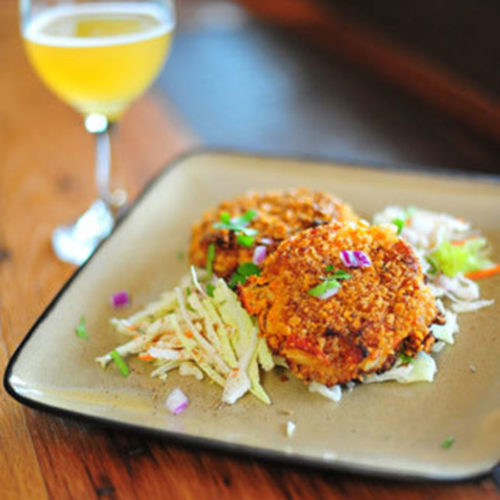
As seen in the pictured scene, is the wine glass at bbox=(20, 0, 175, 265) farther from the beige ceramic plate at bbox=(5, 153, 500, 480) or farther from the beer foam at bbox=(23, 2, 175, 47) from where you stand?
the beige ceramic plate at bbox=(5, 153, 500, 480)

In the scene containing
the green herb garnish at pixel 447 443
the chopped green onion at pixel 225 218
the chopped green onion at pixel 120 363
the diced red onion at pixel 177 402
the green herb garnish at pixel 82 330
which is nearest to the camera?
the green herb garnish at pixel 447 443

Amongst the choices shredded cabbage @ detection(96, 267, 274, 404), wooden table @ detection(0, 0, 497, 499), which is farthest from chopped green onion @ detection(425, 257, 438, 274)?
wooden table @ detection(0, 0, 497, 499)

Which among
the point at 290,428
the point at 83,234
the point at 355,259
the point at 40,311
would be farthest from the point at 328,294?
the point at 83,234

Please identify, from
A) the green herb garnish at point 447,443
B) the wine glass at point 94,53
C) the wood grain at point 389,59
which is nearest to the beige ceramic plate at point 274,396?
the green herb garnish at point 447,443

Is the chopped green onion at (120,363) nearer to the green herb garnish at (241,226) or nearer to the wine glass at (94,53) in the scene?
the green herb garnish at (241,226)

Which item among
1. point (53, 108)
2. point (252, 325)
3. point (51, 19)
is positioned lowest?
point (53, 108)

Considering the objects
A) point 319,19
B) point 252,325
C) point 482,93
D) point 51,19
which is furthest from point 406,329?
point 319,19

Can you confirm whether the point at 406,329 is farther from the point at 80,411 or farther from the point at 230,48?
the point at 230,48
